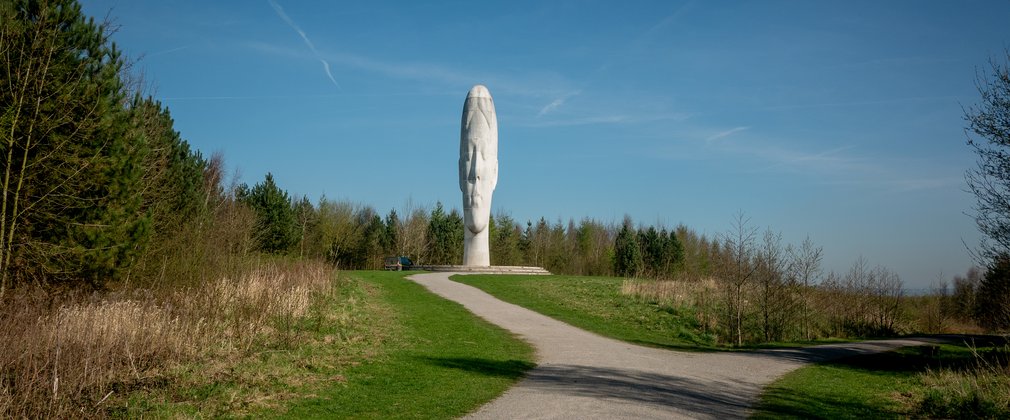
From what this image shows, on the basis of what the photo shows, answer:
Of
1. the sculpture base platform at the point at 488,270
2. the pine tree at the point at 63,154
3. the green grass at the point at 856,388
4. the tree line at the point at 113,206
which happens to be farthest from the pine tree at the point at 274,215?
the green grass at the point at 856,388

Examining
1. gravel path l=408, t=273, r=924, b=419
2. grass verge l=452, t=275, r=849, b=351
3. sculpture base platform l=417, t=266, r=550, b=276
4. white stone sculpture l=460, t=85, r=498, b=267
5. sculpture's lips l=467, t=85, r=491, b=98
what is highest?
sculpture's lips l=467, t=85, r=491, b=98

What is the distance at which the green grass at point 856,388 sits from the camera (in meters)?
9.76

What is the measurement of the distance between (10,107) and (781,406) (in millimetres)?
13347

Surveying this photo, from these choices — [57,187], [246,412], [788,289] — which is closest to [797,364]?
[788,289]

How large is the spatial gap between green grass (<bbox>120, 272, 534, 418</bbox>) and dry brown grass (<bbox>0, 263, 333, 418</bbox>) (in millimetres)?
503

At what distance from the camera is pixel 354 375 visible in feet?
36.5

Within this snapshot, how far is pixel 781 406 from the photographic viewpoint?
9836mm

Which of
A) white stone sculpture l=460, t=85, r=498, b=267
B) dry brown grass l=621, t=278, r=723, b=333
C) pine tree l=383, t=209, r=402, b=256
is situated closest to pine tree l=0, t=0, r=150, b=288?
dry brown grass l=621, t=278, r=723, b=333

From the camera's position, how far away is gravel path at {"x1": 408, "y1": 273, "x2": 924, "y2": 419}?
29.3ft

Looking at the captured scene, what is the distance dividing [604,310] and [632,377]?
12.1 metres

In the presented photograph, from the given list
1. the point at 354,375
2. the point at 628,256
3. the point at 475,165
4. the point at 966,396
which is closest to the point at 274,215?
the point at 475,165

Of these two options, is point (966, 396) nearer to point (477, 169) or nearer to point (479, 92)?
point (477, 169)

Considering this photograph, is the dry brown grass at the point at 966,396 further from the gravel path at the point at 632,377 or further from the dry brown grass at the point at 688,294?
the dry brown grass at the point at 688,294

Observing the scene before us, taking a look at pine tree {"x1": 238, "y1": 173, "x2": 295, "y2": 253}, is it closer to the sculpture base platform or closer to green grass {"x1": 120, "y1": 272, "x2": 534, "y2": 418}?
the sculpture base platform
